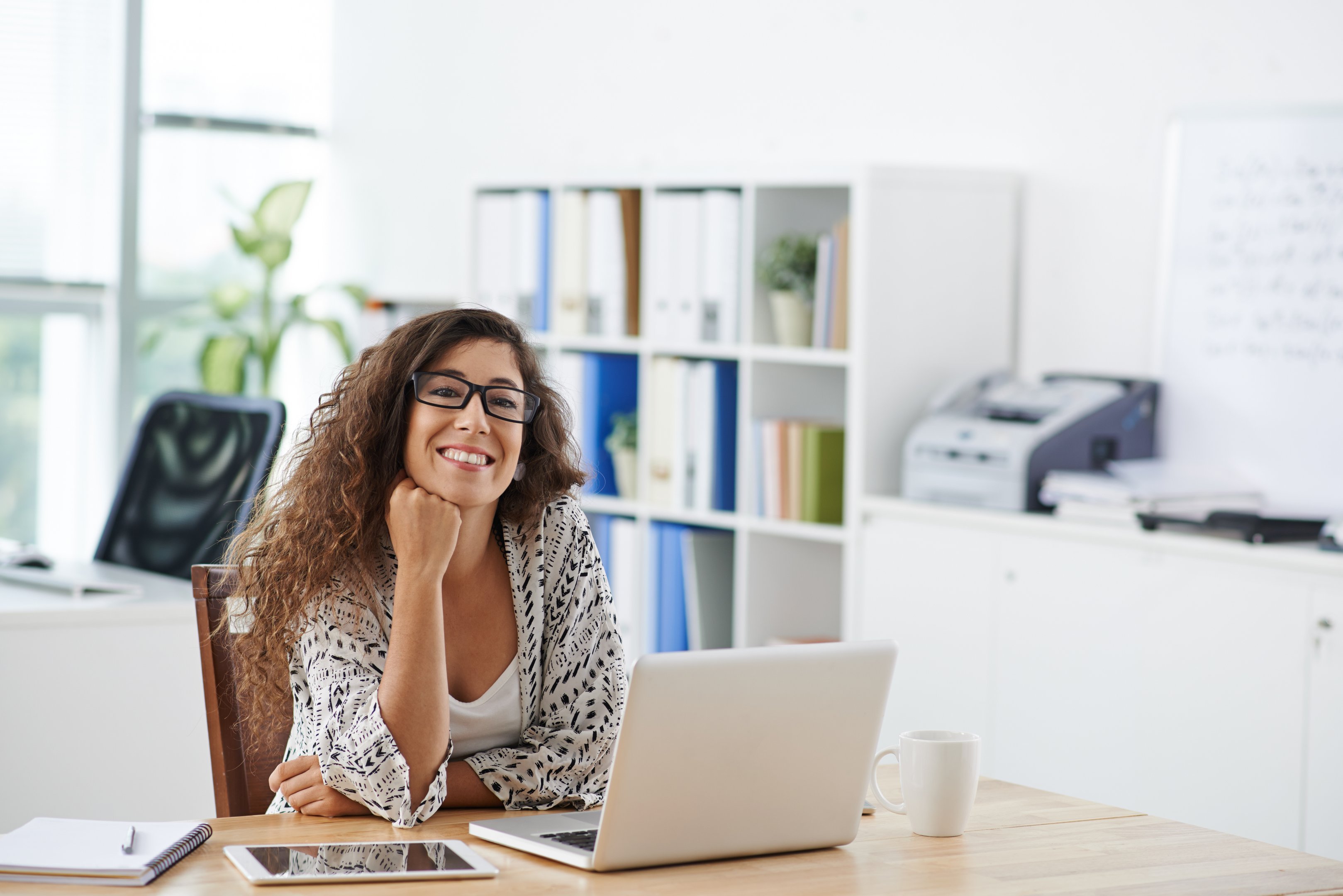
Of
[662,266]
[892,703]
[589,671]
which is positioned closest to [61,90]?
[662,266]

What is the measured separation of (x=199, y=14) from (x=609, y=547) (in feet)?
8.02

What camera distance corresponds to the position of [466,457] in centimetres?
170

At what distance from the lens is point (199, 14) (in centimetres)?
508

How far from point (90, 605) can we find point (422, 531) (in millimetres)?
1377

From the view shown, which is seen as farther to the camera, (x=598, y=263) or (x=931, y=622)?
(x=598, y=263)

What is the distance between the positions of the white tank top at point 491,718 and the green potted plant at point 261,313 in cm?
338

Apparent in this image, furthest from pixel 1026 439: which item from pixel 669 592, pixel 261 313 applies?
pixel 261 313

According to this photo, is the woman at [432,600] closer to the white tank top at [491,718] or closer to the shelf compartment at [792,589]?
the white tank top at [491,718]

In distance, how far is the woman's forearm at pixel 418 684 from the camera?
156cm

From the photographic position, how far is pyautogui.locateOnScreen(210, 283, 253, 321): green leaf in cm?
494

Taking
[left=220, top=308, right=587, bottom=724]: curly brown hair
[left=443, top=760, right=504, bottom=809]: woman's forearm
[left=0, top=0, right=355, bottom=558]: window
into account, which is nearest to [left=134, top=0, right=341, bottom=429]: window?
[left=0, top=0, right=355, bottom=558]: window

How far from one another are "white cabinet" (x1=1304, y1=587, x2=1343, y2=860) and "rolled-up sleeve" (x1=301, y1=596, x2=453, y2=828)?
1516 mm

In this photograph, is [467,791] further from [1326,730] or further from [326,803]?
[1326,730]

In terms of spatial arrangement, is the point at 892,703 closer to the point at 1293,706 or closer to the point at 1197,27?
the point at 1293,706
